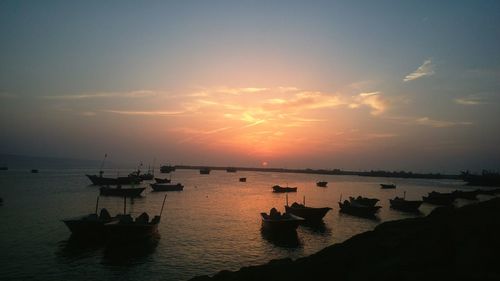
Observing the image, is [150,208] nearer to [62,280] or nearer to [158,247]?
[158,247]

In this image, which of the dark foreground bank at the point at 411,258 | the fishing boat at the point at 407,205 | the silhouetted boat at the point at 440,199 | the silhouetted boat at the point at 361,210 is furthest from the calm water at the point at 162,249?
the silhouetted boat at the point at 440,199

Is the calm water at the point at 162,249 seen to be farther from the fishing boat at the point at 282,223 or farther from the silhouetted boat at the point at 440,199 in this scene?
the silhouetted boat at the point at 440,199

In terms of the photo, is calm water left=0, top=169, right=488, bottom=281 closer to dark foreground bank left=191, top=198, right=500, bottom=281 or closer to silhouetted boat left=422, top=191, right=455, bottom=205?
dark foreground bank left=191, top=198, right=500, bottom=281

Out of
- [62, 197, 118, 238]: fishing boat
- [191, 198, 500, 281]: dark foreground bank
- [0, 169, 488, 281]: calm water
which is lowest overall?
[0, 169, 488, 281]: calm water

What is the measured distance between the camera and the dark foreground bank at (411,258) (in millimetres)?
7746

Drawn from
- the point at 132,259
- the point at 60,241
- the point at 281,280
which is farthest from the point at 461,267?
the point at 60,241

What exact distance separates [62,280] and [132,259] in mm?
4558

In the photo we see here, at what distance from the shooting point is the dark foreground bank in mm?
7746

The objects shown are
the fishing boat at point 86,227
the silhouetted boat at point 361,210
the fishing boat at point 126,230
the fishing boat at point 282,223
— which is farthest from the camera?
the silhouetted boat at point 361,210

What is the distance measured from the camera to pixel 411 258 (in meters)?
8.88

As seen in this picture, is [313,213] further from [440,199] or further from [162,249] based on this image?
[440,199]

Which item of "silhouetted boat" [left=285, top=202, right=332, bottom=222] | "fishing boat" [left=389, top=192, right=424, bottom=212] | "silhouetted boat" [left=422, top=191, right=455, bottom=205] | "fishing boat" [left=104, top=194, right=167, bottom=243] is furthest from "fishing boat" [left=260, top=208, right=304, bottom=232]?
"silhouetted boat" [left=422, top=191, right=455, bottom=205]

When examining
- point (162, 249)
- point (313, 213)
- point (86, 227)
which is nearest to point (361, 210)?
point (313, 213)

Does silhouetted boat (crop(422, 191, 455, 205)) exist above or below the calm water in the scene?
above
